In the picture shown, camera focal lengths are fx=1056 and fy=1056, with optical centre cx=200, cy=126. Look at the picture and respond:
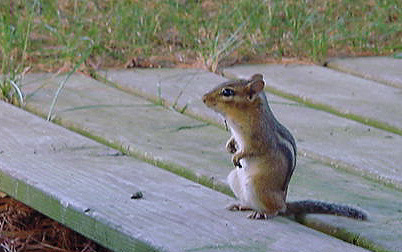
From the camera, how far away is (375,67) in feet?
14.6

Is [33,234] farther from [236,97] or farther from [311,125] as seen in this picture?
[311,125]

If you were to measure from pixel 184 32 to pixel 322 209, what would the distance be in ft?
8.30

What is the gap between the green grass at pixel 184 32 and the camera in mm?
4449

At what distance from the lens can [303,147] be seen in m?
3.28

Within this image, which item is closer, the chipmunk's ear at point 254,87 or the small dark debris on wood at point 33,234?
the chipmunk's ear at point 254,87

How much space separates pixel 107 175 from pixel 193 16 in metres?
2.46

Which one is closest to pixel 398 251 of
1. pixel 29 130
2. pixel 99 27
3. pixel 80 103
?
pixel 29 130

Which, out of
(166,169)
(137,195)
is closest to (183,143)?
(166,169)

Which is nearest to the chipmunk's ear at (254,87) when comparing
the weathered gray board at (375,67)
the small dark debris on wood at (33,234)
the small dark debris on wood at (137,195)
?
the small dark debris on wood at (137,195)

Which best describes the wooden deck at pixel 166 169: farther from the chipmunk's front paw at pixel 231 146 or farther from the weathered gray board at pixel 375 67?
the weathered gray board at pixel 375 67

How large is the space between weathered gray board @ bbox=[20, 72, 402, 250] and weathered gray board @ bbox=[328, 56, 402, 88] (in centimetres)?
91

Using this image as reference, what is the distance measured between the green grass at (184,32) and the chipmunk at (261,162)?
140cm

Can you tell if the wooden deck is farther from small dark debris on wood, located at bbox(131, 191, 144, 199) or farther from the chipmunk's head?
the chipmunk's head

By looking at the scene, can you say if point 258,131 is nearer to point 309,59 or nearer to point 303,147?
point 303,147
